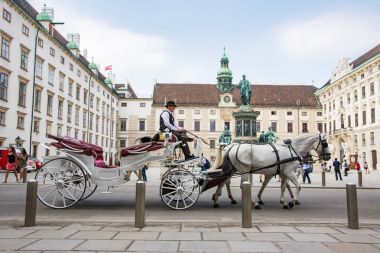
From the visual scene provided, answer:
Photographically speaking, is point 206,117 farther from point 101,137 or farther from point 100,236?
point 100,236

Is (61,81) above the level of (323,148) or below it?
above

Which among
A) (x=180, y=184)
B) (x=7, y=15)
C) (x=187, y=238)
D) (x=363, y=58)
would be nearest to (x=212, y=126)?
(x=363, y=58)

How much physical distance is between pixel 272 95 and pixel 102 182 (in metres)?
68.4

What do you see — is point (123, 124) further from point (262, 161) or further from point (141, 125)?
point (262, 161)

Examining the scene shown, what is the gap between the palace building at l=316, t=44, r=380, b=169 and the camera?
49094 millimetres

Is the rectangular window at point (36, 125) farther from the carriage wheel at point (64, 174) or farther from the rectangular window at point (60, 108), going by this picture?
the carriage wheel at point (64, 174)

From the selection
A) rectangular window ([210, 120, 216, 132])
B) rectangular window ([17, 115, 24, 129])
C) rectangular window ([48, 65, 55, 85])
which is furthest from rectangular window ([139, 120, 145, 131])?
rectangular window ([17, 115, 24, 129])

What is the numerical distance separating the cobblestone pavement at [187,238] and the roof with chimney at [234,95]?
64.3 m


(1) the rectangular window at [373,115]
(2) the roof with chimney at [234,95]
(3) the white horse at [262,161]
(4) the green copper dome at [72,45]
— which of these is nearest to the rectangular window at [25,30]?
(4) the green copper dome at [72,45]

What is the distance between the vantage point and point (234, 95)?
72.2 metres

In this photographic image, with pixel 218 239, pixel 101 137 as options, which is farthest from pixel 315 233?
pixel 101 137

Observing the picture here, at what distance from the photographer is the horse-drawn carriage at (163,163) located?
8.57 m

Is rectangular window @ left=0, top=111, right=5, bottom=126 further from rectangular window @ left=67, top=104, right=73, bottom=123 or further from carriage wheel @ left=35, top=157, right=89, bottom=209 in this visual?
carriage wheel @ left=35, top=157, right=89, bottom=209

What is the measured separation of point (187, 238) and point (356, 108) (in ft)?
182
